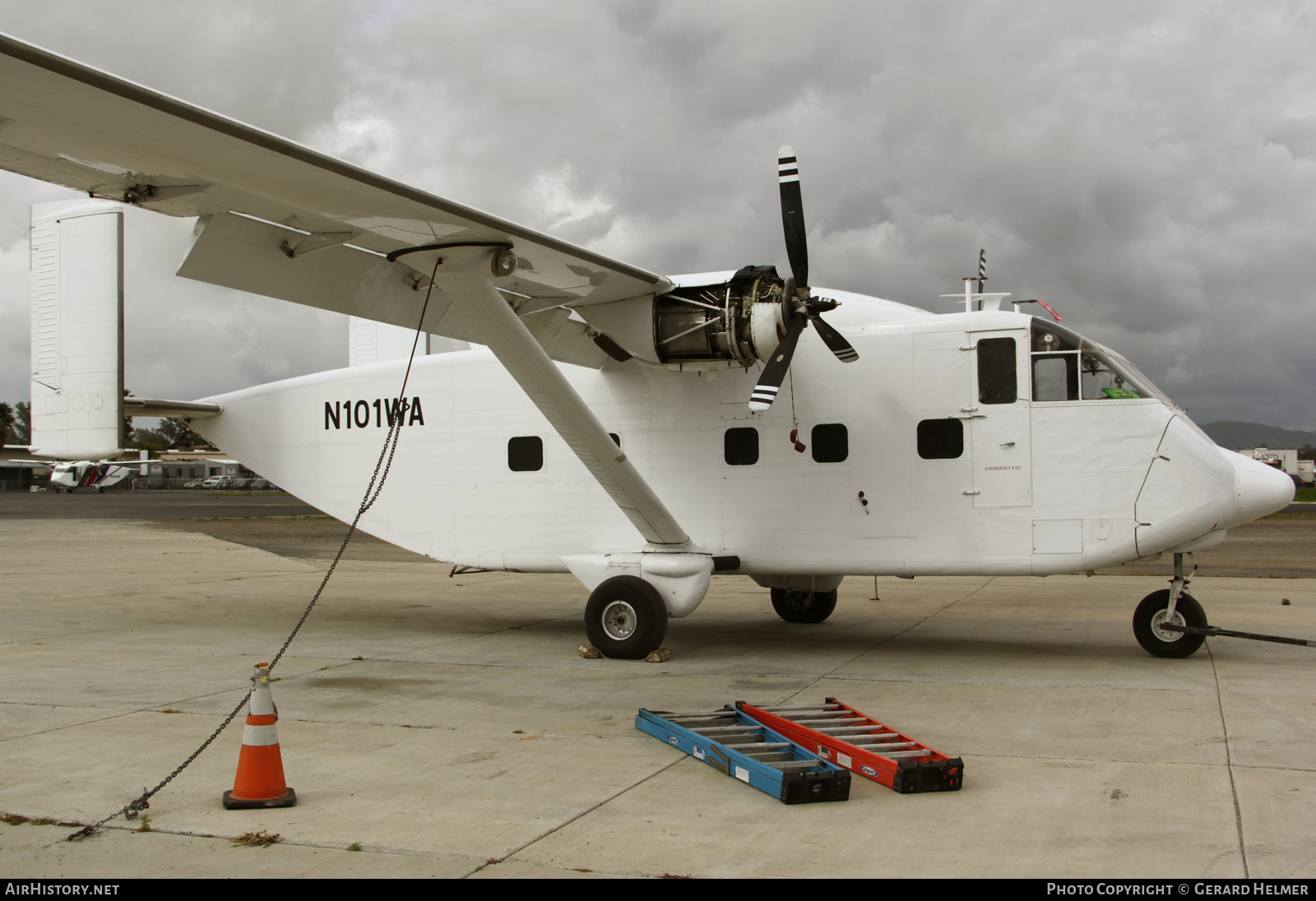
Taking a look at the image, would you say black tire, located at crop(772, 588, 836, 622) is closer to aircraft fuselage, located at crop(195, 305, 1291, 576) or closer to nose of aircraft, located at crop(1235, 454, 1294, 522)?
aircraft fuselage, located at crop(195, 305, 1291, 576)

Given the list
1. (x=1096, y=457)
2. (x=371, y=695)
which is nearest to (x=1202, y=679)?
(x=1096, y=457)

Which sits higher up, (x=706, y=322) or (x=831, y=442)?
(x=706, y=322)

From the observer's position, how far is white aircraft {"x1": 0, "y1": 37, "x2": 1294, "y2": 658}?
911 cm

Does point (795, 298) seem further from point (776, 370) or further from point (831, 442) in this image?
point (831, 442)

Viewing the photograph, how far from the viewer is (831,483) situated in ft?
34.5

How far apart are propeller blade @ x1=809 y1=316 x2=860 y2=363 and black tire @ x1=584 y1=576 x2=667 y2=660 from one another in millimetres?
3133

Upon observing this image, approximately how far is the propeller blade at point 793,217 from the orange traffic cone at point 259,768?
6.51 meters

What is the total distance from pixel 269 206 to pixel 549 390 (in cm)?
301

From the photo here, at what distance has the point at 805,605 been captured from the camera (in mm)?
13148

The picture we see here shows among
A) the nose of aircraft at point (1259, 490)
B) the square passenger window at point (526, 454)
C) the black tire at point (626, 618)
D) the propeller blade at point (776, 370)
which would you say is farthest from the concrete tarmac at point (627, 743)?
the propeller blade at point (776, 370)

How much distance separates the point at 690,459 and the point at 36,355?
24.3 feet

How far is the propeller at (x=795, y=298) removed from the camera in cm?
955

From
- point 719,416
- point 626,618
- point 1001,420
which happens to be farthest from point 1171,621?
point 626,618

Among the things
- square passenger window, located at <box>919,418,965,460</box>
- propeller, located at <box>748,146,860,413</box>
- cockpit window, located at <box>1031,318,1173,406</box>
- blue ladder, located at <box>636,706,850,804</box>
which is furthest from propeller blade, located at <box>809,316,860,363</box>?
blue ladder, located at <box>636,706,850,804</box>
